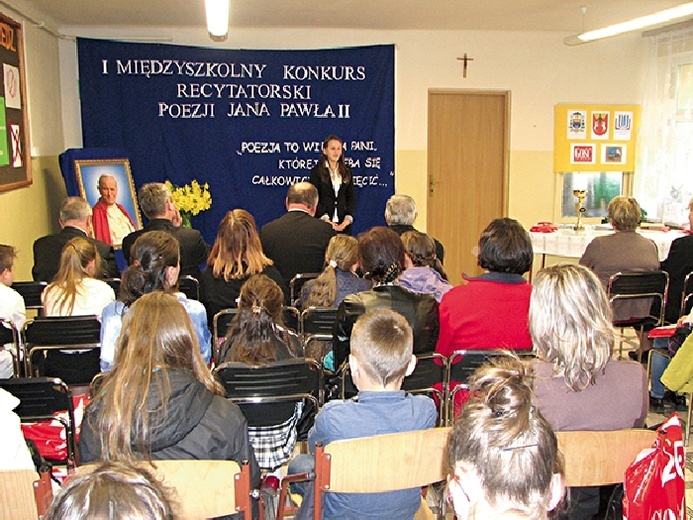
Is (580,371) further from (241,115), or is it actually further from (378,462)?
(241,115)

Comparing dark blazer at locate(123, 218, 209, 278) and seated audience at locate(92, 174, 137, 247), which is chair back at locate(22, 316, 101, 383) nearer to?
dark blazer at locate(123, 218, 209, 278)

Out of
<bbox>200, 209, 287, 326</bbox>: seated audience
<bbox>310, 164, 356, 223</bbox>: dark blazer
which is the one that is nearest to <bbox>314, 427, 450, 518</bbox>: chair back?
<bbox>200, 209, 287, 326</bbox>: seated audience

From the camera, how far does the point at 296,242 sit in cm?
465

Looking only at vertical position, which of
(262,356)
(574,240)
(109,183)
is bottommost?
(262,356)

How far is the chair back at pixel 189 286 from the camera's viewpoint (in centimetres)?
421

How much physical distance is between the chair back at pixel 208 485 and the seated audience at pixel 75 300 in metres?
1.90

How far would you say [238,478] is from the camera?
66.2 inches

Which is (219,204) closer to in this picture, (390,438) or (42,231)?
(42,231)

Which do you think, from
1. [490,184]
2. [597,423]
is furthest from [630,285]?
[490,184]

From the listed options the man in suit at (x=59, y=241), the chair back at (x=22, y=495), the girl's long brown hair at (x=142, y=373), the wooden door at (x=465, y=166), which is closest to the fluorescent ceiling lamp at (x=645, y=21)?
the wooden door at (x=465, y=166)

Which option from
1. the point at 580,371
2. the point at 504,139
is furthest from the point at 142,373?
the point at 504,139

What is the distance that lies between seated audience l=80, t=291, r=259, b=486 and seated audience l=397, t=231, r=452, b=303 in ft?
5.67

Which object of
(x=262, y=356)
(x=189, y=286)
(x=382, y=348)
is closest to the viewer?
(x=382, y=348)

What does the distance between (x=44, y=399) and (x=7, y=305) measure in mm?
1155
